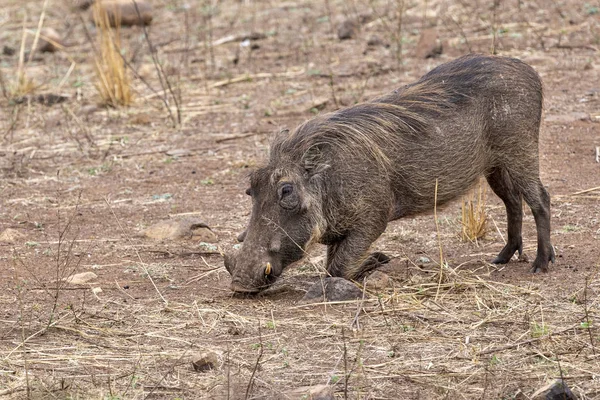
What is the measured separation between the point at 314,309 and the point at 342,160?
75 centimetres

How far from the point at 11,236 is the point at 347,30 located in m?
5.33

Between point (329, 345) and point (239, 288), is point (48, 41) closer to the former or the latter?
point (239, 288)

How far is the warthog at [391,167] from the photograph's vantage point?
4566mm

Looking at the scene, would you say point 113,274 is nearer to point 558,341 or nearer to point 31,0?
point 558,341

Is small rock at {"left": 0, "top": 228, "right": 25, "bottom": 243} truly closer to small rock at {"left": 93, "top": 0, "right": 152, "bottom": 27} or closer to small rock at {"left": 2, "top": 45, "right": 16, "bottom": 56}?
small rock at {"left": 2, "top": 45, "right": 16, "bottom": 56}

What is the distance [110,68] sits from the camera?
27.9 ft

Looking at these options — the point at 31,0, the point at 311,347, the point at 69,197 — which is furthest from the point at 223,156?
the point at 31,0

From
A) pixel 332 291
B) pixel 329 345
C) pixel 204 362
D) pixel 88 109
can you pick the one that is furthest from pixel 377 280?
pixel 88 109

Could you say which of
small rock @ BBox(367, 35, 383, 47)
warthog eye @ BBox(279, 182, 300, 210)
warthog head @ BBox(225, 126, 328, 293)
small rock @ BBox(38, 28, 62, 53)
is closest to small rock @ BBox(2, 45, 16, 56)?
small rock @ BBox(38, 28, 62, 53)

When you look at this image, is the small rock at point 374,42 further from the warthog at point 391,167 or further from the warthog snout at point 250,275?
the warthog snout at point 250,275

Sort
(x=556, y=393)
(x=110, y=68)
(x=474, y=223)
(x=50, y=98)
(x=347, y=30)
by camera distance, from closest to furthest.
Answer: (x=556, y=393), (x=474, y=223), (x=110, y=68), (x=50, y=98), (x=347, y=30)

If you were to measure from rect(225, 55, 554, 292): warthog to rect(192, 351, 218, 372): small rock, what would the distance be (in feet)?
2.86

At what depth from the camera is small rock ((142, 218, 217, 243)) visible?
564cm

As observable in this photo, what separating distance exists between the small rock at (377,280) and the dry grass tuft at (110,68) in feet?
14.3
